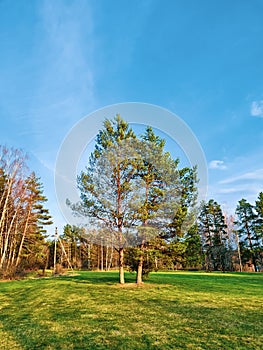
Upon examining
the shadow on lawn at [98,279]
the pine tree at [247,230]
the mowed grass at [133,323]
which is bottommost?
the shadow on lawn at [98,279]

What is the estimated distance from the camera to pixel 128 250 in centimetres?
1405

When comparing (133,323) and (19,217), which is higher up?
(19,217)

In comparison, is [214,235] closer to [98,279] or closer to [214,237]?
[214,237]

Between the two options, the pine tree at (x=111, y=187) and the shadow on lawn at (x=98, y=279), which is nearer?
the pine tree at (x=111, y=187)

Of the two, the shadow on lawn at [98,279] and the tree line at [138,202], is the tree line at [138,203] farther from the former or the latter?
the shadow on lawn at [98,279]

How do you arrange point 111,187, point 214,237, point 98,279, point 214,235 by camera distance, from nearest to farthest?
point 111,187, point 98,279, point 214,237, point 214,235

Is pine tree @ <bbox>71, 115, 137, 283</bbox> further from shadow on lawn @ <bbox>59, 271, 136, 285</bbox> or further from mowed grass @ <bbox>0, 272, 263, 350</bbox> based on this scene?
mowed grass @ <bbox>0, 272, 263, 350</bbox>

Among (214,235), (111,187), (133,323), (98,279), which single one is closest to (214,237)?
(214,235)

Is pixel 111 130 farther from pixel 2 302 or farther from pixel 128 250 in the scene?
pixel 2 302

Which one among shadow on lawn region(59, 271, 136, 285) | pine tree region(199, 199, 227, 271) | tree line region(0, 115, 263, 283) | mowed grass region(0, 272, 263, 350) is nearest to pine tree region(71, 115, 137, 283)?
tree line region(0, 115, 263, 283)

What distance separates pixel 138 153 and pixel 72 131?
12.7ft

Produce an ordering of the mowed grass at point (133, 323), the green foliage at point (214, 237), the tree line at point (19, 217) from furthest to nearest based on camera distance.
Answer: the green foliage at point (214, 237), the tree line at point (19, 217), the mowed grass at point (133, 323)

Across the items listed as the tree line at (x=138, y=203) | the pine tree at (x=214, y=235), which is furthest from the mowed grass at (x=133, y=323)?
the pine tree at (x=214, y=235)

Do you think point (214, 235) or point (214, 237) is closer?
Answer: point (214, 237)
